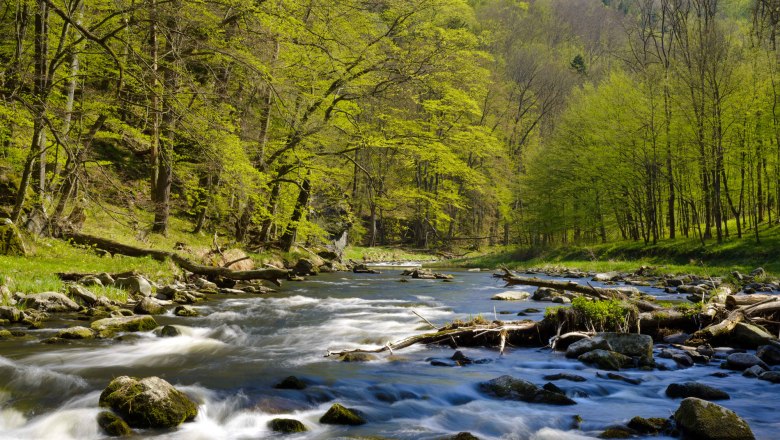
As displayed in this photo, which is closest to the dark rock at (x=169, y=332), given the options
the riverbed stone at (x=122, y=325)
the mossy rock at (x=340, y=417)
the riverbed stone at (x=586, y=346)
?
the riverbed stone at (x=122, y=325)

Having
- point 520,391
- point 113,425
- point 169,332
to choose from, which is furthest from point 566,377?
point 169,332

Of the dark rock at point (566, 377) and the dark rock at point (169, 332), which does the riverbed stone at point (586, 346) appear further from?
the dark rock at point (169, 332)

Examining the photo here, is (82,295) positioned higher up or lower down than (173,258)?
lower down

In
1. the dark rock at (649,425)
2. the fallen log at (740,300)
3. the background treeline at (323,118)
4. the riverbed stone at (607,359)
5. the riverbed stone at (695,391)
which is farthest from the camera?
the fallen log at (740,300)

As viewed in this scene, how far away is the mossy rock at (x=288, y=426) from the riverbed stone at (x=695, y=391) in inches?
163

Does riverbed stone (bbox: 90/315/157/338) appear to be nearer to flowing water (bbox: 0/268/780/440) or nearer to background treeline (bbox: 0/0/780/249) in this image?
flowing water (bbox: 0/268/780/440)

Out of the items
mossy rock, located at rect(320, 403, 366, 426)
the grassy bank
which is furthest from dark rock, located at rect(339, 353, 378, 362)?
the grassy bank

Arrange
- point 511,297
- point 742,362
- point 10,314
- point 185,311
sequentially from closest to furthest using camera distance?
point 742,362
point 10,314
point 185,311
point 511,297

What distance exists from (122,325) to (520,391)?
6759 mm

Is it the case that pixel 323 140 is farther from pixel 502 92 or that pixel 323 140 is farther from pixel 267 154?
pixel 502 92

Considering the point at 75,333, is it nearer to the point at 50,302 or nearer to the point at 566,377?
the point at 50,302

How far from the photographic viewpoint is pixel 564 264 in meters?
31.0

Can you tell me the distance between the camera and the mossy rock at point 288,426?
17.3ft

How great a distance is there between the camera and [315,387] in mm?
6641
